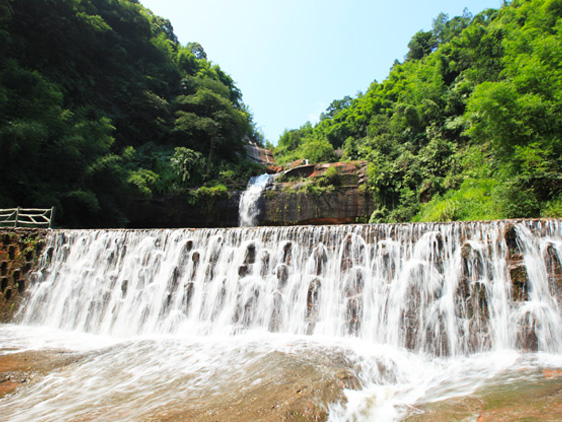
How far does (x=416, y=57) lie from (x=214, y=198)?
42.0 metres

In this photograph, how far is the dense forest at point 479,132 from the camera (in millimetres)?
8008

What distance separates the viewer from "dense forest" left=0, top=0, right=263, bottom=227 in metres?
12.5

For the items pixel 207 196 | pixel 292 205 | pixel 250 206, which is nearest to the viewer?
pixel 292 205

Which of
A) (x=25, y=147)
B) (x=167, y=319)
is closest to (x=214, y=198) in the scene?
(x=25, y=147)

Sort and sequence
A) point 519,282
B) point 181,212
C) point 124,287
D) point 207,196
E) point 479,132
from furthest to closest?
point 181,212 → point 207,196 → point 479,132 → point 124,287 → point 519,282

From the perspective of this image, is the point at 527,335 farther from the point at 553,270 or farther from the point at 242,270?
the point at 242,270

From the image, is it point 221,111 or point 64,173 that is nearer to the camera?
point 64,173

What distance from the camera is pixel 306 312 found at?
561 centimetres

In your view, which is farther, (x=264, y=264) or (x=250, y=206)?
(x=250, y=206)

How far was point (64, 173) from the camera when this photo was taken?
13.5 meters

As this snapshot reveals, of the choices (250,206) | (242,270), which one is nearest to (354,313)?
(242,270)

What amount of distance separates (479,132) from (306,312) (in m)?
9.55

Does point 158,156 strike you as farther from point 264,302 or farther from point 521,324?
Answer: point 521,324

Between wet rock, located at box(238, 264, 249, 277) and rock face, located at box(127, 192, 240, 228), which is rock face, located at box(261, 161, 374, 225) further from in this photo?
wet rock, located at box(238, 264, 249, 277)
